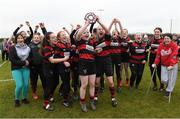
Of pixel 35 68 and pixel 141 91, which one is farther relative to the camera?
pixel 141 91

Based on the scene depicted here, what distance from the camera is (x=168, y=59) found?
353 inches

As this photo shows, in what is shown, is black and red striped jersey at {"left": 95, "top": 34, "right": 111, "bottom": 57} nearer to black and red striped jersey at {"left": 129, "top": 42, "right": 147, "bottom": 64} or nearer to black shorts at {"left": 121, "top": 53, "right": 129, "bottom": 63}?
black and red striped jersey at {"left": 129, "top": 42, "right": 147, "bottom": 64}

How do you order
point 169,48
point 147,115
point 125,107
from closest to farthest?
point 147,115 → point 125,107 → point 169,48

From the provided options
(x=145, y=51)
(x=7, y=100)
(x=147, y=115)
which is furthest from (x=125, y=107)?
(x=7, y=100)

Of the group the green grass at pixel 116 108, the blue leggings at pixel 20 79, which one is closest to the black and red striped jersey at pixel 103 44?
the green grass at pixel 116 108

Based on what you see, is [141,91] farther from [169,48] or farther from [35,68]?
[35,68]

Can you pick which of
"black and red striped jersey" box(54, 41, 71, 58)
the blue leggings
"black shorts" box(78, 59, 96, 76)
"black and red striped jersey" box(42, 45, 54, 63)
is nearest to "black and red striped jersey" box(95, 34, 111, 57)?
"black shorts" box(78, 59, 96, 76)

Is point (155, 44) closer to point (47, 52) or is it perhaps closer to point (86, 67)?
point (86, 67)

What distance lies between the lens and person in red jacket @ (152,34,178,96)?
8.91 m

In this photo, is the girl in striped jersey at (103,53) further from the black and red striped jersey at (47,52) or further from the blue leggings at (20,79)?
the blue leggings at (20,79)

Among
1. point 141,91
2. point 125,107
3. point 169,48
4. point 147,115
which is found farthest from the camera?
point 141,91

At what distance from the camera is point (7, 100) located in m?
9.18

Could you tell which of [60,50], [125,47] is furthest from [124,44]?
[60,50]

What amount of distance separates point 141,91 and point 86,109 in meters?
2.70
